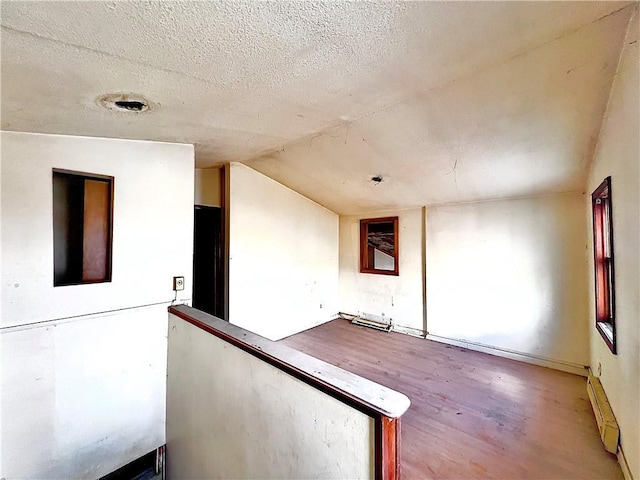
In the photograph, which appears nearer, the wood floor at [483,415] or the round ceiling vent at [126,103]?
the round ceiling vent at [126,103]

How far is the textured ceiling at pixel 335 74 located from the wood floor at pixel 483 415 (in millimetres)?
2165

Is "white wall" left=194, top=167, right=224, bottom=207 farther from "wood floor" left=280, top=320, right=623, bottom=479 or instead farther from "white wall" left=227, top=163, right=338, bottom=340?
"wood floor" left=280, top=320, right=623, bottom=479

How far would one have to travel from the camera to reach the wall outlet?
247 cm

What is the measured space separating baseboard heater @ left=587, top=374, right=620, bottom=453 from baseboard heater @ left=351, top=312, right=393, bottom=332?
2516mm

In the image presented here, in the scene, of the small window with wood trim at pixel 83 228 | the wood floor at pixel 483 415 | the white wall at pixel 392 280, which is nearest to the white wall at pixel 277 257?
the white wall at pixel 392 280

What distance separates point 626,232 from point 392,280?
10.7 feet

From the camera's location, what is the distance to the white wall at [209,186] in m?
3.67

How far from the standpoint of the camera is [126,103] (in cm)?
159

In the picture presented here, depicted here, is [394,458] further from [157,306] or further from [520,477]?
[157,306]

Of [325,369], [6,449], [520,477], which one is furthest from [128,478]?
[520,477]

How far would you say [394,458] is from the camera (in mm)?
903

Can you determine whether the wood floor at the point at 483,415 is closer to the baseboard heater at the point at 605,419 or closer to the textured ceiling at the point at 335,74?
the baseboard heater at the point at 605,419

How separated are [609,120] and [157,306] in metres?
3.57

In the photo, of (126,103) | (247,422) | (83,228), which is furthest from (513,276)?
(83,228)
